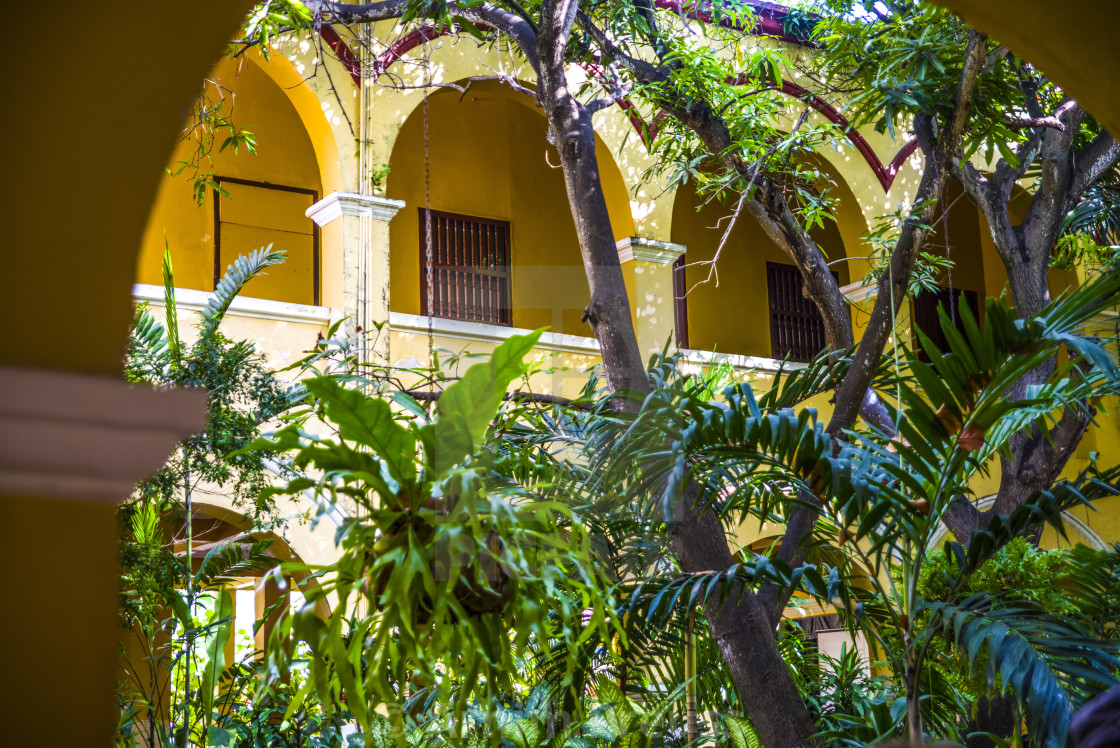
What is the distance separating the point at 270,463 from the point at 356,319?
1.56 m

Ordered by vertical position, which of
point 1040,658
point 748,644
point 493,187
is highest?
point 493,187

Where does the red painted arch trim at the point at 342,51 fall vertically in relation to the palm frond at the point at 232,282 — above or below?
above

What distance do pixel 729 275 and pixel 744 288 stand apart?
247 millimetres

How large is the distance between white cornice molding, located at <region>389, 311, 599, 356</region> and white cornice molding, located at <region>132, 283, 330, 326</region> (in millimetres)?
564

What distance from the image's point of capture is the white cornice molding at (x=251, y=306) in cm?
712

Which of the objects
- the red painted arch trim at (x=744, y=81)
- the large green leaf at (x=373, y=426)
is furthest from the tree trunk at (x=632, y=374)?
the red painted arch trim at (x=744, y=81)

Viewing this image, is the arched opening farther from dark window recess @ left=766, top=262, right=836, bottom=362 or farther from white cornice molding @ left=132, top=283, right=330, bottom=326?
white cornice molding @ left=132, top=283, right=330, bottom=326

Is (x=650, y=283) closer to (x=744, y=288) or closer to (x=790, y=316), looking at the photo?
(x=744, y=288)

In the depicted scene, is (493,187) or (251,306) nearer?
(251,306)

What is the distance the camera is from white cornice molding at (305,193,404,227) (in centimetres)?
766

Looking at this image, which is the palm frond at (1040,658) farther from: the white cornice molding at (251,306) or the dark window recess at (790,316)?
the dark window recess at (790,316)

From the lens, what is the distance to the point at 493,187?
10.4 meters

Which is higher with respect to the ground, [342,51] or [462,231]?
[342,51]

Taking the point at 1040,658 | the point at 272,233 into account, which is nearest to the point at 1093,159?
the point at 1040,658
